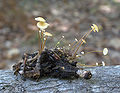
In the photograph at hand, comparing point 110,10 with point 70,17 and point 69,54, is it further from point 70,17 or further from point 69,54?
point 69,54

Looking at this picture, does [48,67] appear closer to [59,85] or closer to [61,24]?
[59,85]

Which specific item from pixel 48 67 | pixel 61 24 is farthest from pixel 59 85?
pixel 61 24

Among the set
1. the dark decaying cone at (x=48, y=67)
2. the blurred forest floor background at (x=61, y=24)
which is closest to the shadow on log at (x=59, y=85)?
the dark decaying cone at (x=48, y=67)

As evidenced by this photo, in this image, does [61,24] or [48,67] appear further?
[61,24]

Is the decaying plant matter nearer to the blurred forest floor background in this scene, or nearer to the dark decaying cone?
the dark decaying cone

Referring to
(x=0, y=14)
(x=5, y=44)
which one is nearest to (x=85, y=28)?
(x=5, y=44)

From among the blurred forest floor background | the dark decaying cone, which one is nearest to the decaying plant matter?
the dark decaying cone
